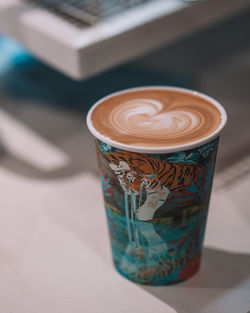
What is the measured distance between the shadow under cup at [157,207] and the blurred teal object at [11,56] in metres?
1.19

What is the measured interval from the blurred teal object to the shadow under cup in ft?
3.92

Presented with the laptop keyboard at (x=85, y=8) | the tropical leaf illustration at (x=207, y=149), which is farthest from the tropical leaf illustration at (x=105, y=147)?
the laptop keyboard at (x=85, y=8)

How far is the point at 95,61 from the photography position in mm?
1150

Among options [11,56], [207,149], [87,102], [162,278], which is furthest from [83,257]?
[11,56]

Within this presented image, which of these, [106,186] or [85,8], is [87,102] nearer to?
[85,8]

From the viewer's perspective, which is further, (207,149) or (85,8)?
(85,8)

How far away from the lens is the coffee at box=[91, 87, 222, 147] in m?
0.76

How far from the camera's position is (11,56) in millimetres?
1968

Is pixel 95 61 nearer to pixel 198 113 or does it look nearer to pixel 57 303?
pixel 198 113

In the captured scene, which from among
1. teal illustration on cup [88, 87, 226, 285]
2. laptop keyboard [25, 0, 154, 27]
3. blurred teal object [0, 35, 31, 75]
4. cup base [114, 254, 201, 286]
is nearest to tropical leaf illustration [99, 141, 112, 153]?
teal illustration on cup [88, 87, 226, 285]

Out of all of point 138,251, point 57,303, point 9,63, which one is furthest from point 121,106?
point 9,63

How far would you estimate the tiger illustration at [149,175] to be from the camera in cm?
73

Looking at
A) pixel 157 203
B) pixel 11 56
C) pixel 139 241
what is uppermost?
pixel 157 203

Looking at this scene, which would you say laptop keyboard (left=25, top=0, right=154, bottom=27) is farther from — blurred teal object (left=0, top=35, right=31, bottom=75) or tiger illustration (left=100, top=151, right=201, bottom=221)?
tiger illustration (left=100, top=151, right=201, bottom=221)
